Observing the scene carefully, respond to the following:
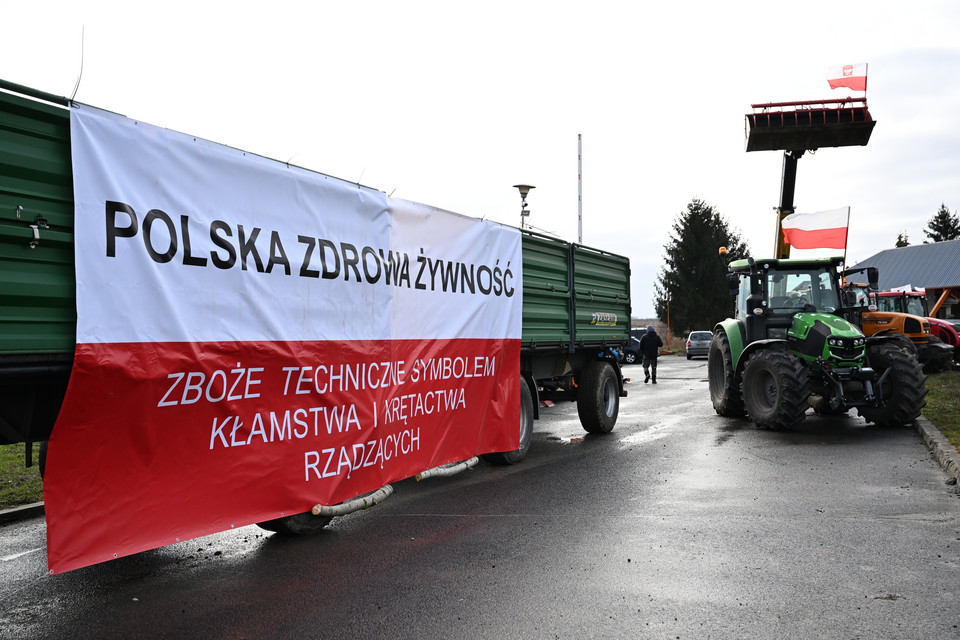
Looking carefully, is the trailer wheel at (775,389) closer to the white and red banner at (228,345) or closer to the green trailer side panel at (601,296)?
the green trailer side panel at (601,296)

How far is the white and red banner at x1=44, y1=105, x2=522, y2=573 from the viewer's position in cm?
447

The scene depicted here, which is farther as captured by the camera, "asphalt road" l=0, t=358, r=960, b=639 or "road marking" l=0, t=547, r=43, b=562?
"road marking" l=0, t=547, r=43, b=562

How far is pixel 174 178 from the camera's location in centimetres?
501

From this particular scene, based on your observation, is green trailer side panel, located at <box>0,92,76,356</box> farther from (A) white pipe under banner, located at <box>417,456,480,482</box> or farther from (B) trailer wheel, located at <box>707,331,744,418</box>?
(B) trailer wheel, located at <box>707,331,744,418</box>

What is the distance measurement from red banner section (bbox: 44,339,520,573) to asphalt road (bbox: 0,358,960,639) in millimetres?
441

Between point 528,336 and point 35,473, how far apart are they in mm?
5657

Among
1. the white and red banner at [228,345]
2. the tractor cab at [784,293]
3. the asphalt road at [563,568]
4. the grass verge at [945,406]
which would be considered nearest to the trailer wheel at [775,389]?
the tractor cab at [784,293]

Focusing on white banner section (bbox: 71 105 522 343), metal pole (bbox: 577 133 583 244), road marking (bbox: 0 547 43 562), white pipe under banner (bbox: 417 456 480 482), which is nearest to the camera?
white banner section (bbox: 71 105 522 343)

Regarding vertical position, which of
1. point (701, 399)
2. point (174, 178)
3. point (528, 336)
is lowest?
point (701, 399)

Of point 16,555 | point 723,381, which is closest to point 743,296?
point 723,381

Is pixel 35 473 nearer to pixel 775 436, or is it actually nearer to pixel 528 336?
pixel 528 336

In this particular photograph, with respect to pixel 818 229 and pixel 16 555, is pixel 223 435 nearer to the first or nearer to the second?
pixel 16 555

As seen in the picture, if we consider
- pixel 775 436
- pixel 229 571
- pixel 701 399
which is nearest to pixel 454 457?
pixel 229 571

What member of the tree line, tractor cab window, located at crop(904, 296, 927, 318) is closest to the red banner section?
tractor cab window, located at crop(904, 296, 927, 318)
